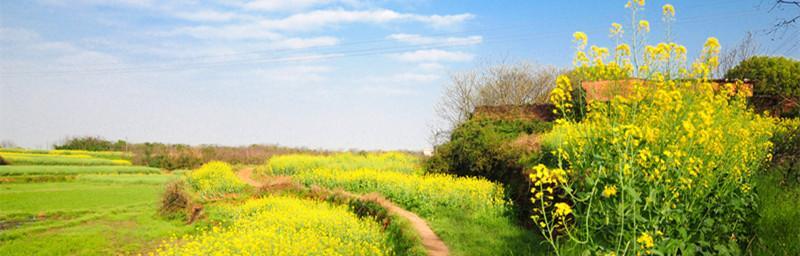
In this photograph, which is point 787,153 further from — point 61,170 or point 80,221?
point 61,170

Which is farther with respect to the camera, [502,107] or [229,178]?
[502,107]

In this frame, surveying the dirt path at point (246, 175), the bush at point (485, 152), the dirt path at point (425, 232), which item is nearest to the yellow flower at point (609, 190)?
the dirt path at point (425, 232)

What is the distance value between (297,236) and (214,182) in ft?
31.9

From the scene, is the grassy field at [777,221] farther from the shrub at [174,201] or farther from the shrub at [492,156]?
the shrub at [174,201]

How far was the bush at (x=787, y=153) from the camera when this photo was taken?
28.5 feet

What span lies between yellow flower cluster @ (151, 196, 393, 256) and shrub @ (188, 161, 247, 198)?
461 centimetres

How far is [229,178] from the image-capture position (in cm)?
1739

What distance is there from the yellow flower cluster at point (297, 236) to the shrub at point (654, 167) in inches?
148

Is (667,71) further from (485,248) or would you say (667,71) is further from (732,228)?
(485,248)

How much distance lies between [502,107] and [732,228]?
16721 mm

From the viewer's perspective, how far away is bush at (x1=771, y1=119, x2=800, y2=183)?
870 cm

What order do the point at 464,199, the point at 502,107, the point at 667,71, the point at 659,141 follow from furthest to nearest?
the point at 502,107
the point at 464,199
the point at 667,71
the point at 659,141

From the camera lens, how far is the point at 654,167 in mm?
4828

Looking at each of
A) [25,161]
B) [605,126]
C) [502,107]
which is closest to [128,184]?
[25,161]
